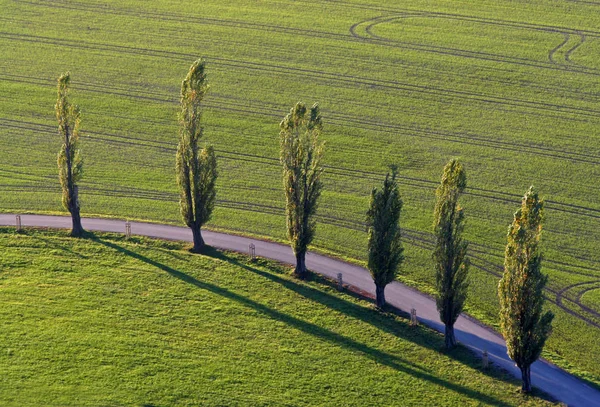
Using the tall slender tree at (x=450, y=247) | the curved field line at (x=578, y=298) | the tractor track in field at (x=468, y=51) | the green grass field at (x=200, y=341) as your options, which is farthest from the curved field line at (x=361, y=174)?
the tractor track in field at (x=468, y=51)

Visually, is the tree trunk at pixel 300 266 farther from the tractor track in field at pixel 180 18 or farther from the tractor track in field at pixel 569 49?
the tractor track in field at pixel 569 49

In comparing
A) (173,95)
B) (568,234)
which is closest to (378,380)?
(568,234)

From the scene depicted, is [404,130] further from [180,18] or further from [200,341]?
[180,18]

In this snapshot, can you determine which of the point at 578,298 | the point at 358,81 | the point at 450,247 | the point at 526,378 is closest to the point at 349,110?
the point at 358,81

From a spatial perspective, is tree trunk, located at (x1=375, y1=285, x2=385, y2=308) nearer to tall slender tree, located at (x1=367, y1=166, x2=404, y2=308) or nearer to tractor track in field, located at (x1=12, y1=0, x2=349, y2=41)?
tall slender tree, located at (x1=367, y1=166, x2=404, y2=308)

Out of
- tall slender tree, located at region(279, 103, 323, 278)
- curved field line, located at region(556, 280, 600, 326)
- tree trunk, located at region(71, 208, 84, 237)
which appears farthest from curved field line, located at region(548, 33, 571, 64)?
tree trunk, located at region(71, 208, 84, 237)
